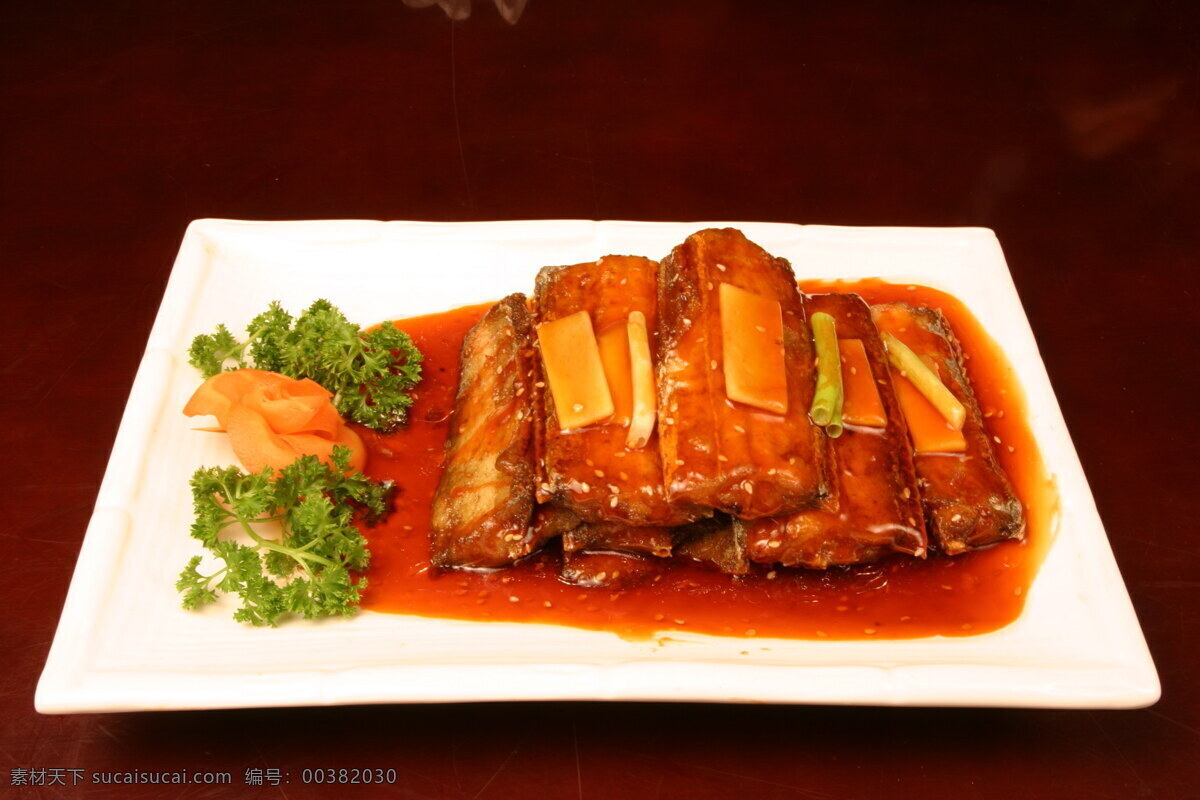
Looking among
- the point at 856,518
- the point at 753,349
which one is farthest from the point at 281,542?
the point at 856,518

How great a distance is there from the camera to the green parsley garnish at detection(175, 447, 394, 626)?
3.12m

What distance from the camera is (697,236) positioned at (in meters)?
3.59

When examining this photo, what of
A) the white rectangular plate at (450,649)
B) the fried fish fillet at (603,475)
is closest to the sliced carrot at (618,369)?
the fried fish fillet at (603,475)

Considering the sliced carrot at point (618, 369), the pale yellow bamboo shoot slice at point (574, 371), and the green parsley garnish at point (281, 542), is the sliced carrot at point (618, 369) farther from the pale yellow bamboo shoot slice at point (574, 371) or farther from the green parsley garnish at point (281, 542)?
the green parsley garnish at point (281, 542)

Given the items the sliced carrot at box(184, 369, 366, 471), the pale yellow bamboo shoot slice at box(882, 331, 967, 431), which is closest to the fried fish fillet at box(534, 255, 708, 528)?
the sliced carrot at box(184, 369, 366, 471)

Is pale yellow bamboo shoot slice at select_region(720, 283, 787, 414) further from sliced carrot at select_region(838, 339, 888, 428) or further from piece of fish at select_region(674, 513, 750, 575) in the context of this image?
piece of fish at select_region(674, 513, 750, 575)

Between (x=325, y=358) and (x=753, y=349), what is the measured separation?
5.87 ft

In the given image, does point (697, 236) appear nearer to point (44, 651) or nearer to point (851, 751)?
point (851, 751)

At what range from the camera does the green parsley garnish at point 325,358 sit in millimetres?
3836

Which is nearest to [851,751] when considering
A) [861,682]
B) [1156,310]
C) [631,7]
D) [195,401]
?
[861,682]

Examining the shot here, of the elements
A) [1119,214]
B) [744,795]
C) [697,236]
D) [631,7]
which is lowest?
[744,795]

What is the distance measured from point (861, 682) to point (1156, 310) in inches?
129

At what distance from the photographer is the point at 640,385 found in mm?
3219

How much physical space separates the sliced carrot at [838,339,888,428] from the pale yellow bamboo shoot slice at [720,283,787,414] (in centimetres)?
34
